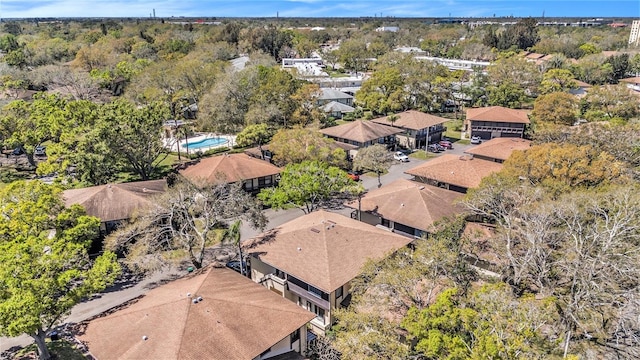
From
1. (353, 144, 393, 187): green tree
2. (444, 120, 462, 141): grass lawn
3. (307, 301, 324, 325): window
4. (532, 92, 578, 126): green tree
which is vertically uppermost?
(532, 92, 578, 126): green tree

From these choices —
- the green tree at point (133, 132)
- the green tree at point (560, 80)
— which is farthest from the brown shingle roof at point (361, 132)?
the green tree at point (560, 80)

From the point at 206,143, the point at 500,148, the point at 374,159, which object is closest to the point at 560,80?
the point at 500,148

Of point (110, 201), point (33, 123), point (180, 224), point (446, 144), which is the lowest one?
point (446, 144)

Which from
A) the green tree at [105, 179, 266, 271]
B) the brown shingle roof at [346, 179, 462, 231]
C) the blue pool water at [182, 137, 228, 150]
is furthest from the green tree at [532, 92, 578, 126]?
the blue pool water at [182, 137, 228, 150]

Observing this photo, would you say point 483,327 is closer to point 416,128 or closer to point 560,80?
point 416,128

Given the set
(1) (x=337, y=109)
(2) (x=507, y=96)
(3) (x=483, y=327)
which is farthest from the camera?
(1) (x=337, y=109)

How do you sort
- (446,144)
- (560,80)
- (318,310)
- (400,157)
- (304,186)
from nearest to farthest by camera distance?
(318,310)
(304,186)
(400,157)
(446,144)
(560,80)

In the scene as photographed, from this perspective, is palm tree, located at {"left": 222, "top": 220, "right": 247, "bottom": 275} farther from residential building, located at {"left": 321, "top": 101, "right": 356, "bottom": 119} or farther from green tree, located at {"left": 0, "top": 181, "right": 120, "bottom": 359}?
residential building, located at {"left": 321, "top": 101, "right": 356, "bottom": 119}
